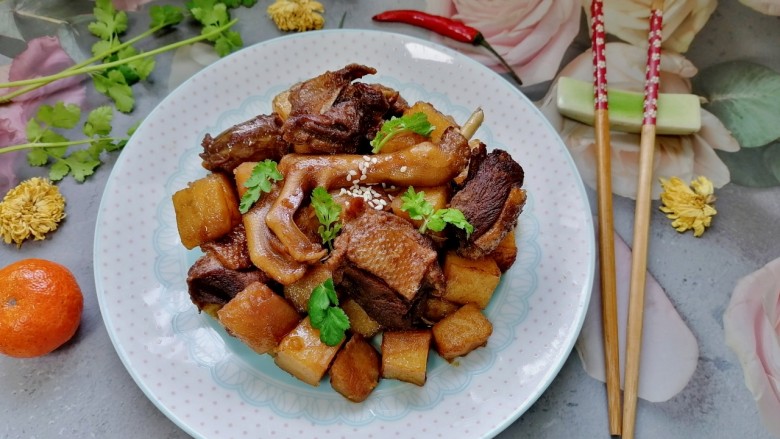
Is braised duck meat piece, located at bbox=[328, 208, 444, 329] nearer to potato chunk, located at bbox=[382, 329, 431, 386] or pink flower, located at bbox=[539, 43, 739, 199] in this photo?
potato chunk, located at bbox=[382, 329, 431, 386]

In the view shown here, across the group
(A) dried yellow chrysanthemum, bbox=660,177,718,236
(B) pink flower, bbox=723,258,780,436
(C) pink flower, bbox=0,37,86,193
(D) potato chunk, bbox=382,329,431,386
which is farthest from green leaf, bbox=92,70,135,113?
(B) pink flower, bbox=723,258,780,436

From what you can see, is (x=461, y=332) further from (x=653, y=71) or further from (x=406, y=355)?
(x=653, y=71)

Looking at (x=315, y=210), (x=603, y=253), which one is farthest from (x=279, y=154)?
(x=603, y=253)

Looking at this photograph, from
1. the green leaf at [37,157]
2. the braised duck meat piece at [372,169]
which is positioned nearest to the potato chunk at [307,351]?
the braised duck meat piece at [372,169]

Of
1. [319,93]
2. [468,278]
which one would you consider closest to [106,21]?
[319,93]

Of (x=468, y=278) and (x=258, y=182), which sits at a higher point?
(x=258, y=182)

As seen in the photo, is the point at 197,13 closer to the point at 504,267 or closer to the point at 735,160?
the point at 504,267
